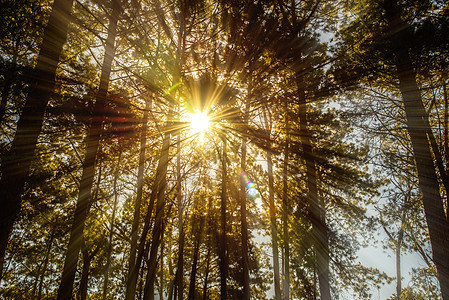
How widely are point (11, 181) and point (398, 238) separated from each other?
15011 mm

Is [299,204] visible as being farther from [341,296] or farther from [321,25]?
[321,25]

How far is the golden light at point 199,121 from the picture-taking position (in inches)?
211

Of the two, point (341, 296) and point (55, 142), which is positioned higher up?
point (55, 142)

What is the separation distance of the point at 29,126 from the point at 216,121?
4162 mm

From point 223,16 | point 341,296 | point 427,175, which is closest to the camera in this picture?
point 223,16

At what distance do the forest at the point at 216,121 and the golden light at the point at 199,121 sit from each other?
4 centimetres

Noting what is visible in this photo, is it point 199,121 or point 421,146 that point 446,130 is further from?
point 199,121

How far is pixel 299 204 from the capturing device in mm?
10648

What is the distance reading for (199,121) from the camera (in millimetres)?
5836

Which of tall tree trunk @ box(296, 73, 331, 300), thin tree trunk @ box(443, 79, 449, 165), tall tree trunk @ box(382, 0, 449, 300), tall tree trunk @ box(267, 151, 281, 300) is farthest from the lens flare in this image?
thin tree trunk @ box(443, 79, 449, 165)

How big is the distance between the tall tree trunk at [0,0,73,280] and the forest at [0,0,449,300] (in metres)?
0.02

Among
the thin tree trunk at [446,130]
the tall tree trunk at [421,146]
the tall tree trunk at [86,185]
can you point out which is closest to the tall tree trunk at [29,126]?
the tall tree trunk at [86,185]

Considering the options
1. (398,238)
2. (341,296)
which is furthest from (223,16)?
(341,296)

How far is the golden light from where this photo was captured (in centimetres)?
536
